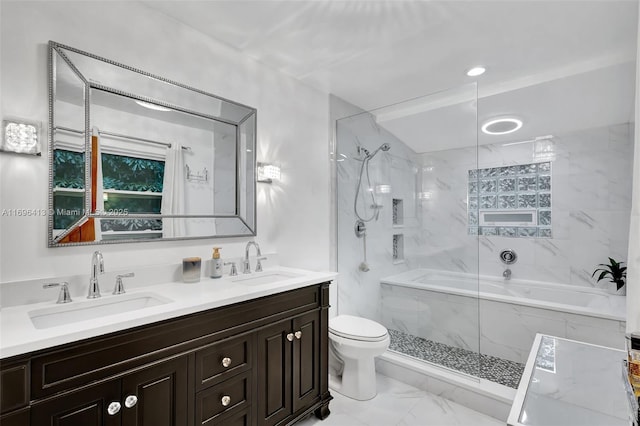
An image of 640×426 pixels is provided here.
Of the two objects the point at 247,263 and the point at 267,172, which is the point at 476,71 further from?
the point at 247,263

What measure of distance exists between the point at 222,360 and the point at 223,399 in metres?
0.18

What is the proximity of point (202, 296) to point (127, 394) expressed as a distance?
446 mm

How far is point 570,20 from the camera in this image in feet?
6.01

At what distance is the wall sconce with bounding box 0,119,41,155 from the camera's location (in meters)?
1.28

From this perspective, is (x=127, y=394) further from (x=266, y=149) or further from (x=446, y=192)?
(x=446, y=192)

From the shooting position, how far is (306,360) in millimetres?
1896

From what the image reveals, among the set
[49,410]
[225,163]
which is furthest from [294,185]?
[49,410]

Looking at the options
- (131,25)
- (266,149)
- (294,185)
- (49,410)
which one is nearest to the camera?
(49,410)

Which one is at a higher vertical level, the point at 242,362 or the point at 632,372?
the point at 632,372

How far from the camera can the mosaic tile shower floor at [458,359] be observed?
2447 mm

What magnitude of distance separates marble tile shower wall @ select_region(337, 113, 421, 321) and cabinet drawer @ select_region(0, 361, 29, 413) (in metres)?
2.25

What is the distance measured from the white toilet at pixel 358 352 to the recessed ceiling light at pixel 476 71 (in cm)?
211

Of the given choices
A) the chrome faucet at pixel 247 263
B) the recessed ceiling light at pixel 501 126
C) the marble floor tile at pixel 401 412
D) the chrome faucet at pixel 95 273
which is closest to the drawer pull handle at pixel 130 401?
the chrome faucet at pixel 95 273

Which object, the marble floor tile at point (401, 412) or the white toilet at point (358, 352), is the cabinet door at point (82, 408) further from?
the white toilet at point (358, 352)
